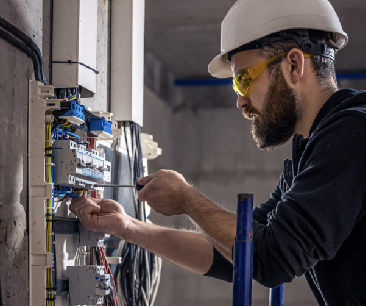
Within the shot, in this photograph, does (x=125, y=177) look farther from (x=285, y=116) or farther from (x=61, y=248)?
(x=285, y=116)

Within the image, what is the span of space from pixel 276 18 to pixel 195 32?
3.98 meters

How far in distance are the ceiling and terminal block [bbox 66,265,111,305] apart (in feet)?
10.7

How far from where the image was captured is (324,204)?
97cm

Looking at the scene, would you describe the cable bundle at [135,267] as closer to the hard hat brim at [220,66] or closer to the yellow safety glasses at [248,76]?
the hard hat brim at [220,66]

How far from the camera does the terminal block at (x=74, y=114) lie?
139cm

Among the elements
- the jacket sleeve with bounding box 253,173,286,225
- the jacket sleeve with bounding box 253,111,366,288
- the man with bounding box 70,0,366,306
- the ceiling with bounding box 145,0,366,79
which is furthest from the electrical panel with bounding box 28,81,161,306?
the ceiling with bounding box 145,0,366,79

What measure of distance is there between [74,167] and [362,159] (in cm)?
78

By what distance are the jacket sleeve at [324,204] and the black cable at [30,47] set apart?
0.83m

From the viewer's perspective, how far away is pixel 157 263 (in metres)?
2.39

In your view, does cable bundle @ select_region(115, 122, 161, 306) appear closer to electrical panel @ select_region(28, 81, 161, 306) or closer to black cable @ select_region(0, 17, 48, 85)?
electrical panel @ select_region(28, 81, 161, 306)

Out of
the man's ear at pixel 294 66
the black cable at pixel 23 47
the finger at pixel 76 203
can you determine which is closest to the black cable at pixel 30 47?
the black cable at pixel 23 47

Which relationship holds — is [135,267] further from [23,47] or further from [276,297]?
[23,47]

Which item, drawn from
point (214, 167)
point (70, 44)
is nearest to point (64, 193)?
point (70, 44)

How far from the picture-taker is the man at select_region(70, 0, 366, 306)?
0.99 metres
